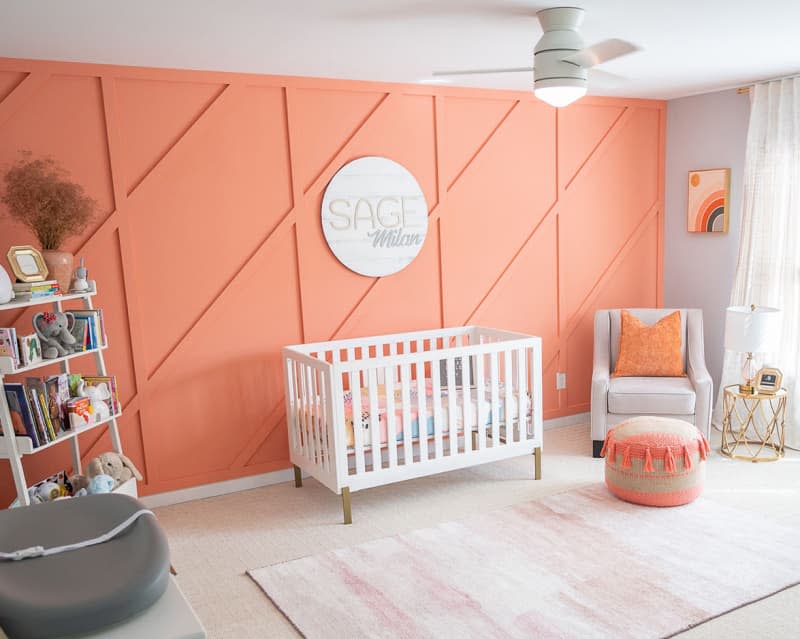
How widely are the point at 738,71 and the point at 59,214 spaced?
3.69 metres

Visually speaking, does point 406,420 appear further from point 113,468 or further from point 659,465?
point 113,468

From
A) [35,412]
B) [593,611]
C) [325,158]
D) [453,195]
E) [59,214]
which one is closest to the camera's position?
[593,611]

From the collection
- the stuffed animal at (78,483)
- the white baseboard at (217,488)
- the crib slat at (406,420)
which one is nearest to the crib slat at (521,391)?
the crib slat at (406,420)

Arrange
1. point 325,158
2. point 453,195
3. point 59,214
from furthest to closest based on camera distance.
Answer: point 453,195
point 325,158
point 59,214

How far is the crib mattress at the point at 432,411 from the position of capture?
3713mm

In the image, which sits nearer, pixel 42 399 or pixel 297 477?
pixel 42 399

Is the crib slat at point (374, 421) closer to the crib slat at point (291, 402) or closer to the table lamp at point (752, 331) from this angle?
the crib slat at point (291, 402)

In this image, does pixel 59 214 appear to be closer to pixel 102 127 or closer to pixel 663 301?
pixel 102 127

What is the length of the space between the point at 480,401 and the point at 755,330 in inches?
66.9

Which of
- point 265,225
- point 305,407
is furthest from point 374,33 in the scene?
point 305,407

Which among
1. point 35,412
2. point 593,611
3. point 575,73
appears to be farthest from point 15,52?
point 593,611

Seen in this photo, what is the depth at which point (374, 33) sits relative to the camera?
10.0 ft

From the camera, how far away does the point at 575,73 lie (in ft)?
9.45

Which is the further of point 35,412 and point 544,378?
point 544,378
